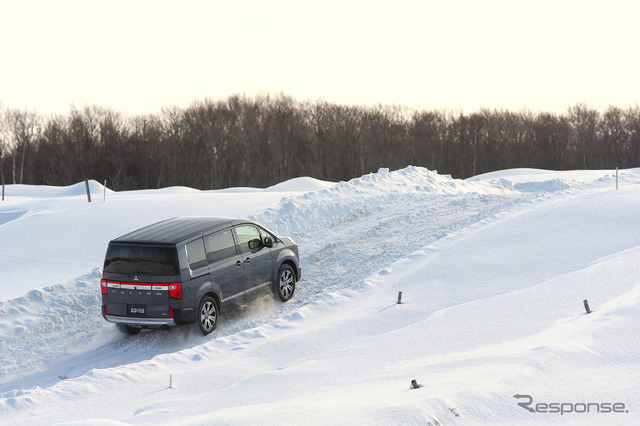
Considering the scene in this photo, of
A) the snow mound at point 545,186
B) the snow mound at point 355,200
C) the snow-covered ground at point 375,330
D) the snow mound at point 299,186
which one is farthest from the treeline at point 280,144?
the snow-covered ground at point 375,330

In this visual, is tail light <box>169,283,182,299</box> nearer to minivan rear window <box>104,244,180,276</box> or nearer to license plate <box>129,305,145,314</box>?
minivan rear window <box>104,244,180,276</box>

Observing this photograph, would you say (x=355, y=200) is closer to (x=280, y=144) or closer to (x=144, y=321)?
(x=144, y=321)

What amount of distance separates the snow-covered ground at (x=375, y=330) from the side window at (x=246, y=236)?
118cm

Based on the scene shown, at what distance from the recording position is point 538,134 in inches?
2911

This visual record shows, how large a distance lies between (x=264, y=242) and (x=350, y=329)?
278cm

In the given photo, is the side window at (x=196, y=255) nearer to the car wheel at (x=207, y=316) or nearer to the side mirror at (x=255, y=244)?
the car wheel at (x=207, y=316)

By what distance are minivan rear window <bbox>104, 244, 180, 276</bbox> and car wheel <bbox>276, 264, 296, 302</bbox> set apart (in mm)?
2453

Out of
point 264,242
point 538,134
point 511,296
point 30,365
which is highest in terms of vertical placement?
point 538,134

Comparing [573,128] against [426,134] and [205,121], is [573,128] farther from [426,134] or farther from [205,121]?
[205,121]

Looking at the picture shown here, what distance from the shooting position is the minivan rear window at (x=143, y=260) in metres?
9.77

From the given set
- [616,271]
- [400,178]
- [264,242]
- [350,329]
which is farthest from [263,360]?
[400,178]

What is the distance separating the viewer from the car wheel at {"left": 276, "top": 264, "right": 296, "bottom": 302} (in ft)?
38.4

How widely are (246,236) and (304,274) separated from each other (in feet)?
8.49

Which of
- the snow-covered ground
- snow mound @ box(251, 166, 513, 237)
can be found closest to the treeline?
snow mound @ box(251, 166, 513, 237)
